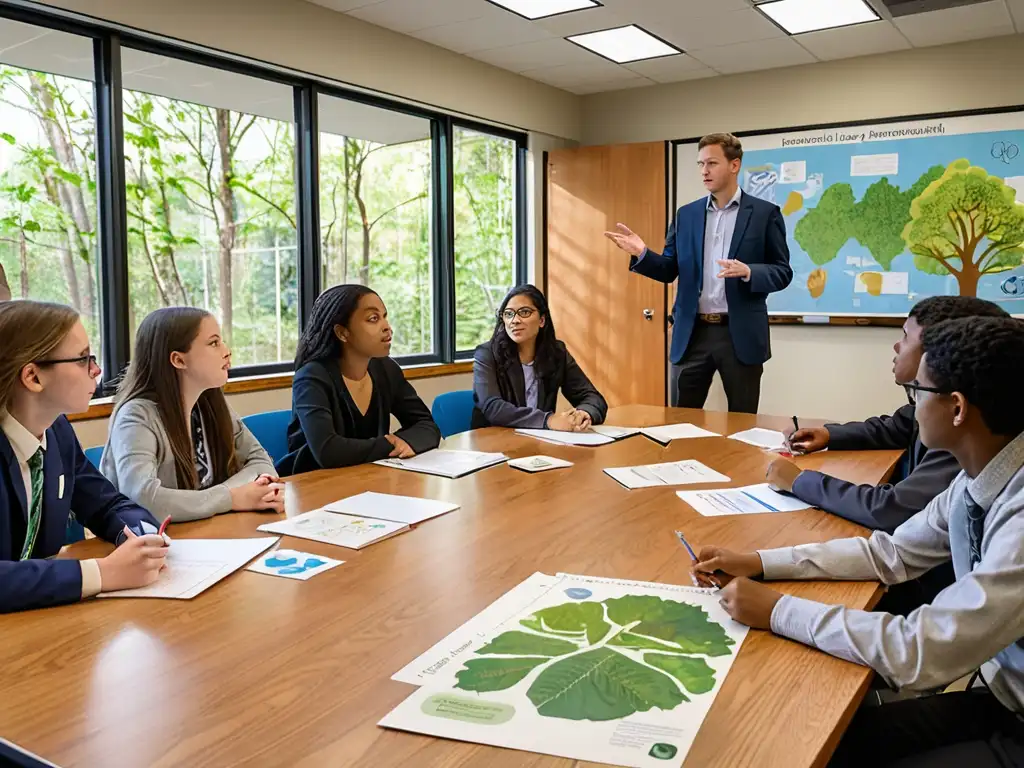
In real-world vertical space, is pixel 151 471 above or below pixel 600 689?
above

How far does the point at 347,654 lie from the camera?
1117 mm

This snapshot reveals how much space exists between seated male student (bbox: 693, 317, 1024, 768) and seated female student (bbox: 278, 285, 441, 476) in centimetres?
139

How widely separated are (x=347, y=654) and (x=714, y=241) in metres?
3.23

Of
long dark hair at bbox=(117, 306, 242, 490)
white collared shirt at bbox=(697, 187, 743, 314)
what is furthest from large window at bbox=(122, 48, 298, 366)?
white collared shirt at bbox=(697, 187, 743, 314)

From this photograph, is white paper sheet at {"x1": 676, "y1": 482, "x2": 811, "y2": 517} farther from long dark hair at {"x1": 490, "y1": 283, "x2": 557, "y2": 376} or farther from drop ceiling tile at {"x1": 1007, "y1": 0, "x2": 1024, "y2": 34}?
drop ceiling tile at {"x1": 1007, "y1": 0, "x2": 1024, "y2": 34}

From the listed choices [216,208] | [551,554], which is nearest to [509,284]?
[216,208]

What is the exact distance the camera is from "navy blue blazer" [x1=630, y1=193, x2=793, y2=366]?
3.78m

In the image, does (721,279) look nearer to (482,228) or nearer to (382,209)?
(382,209)

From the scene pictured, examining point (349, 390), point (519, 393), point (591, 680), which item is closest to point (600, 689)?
point (591, 680)

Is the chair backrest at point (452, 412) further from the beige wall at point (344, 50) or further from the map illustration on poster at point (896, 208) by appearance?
the map illustration on poster at point (896, 208)

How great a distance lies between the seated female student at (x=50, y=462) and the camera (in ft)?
4.39

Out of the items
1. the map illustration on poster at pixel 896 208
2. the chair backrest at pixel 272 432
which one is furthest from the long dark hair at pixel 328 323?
the map illustration on poster at pixel 896 208

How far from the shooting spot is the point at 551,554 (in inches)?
60.5

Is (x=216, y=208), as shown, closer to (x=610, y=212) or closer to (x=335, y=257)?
(x=335, y=257)
